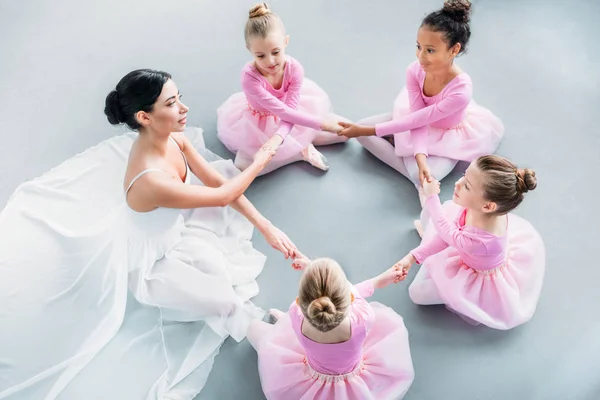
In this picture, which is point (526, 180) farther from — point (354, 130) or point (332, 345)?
point (354, 130)

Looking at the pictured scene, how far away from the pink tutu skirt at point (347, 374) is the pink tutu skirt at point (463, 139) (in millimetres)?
831

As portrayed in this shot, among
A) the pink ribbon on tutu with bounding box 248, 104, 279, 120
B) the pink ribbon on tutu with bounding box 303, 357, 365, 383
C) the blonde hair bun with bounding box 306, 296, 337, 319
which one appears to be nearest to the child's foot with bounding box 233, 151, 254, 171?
the pink ribbon on tutu with bounding box 248, 104, 279, 120

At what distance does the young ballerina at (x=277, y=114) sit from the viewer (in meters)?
2.22

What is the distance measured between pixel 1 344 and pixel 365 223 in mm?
1395

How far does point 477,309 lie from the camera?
190cm

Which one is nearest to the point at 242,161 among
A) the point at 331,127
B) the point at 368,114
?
the point at 331,127

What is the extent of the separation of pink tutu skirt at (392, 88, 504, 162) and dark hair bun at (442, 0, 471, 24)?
48 centimetres

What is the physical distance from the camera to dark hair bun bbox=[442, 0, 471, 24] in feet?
6.38

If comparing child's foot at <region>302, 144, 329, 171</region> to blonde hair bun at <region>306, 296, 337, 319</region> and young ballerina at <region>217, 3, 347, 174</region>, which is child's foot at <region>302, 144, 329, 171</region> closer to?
young ballerina at <region>217, 3, 347, 174</region>

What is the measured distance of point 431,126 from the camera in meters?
2.34

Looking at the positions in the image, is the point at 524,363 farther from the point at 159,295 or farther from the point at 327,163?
the point at 159,295

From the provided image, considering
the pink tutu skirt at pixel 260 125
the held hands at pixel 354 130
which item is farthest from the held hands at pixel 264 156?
the held hands at pixel 354 130

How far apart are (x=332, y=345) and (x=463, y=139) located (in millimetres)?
1207

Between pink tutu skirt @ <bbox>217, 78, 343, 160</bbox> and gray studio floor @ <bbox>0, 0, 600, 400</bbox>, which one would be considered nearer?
gray studio floor @ <bbox>0, 0, 600, 400</bbox>
